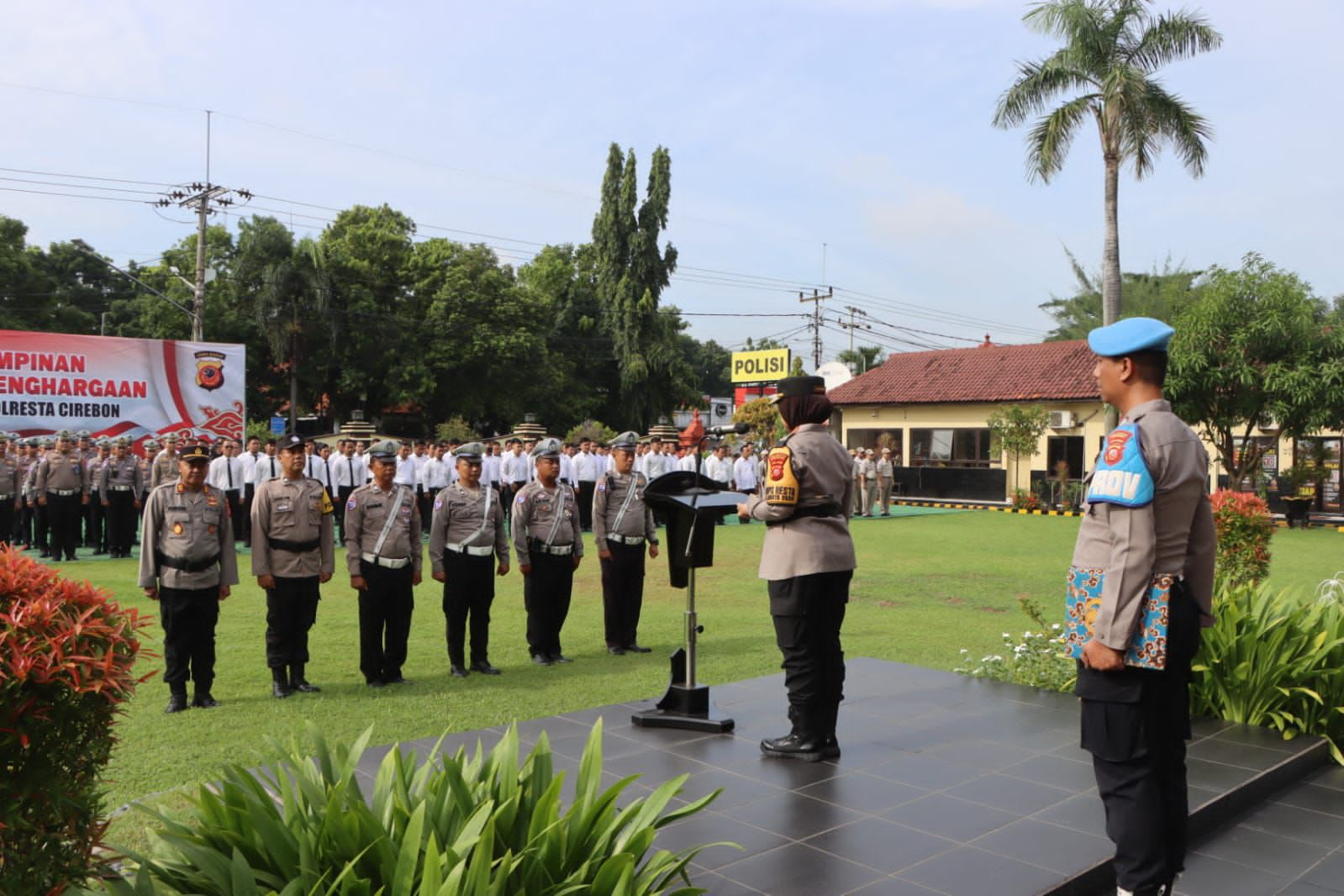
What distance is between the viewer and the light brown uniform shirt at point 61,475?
Result: 48.2ft

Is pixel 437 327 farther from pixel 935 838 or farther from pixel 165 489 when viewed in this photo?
pixel 935 838

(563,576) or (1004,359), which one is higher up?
(1004,359)

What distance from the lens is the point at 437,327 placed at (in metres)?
40.0

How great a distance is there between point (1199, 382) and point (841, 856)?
21.7m

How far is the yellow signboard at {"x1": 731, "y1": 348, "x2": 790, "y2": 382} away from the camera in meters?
48.4

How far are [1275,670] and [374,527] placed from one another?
5.84 meters

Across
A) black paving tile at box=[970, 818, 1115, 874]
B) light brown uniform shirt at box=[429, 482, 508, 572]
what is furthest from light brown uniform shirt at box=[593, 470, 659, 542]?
black paving tile at box=[970, 818, 1115, 874]

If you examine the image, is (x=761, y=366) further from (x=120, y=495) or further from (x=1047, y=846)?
(x=1047, y=846)

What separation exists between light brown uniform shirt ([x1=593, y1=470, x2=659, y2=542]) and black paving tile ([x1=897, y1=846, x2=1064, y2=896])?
16.4 feet

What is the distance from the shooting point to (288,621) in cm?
698

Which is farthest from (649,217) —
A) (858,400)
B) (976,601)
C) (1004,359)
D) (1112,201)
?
(976,601)

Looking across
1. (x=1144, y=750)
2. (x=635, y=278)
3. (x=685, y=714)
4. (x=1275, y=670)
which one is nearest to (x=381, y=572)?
(x=685, y=714)

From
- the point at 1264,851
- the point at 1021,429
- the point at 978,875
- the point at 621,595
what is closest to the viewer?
the point at 978,875

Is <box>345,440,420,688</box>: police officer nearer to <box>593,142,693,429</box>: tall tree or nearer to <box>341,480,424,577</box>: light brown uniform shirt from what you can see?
<box>341,480,424,577</box>: light brown uniform shirt
